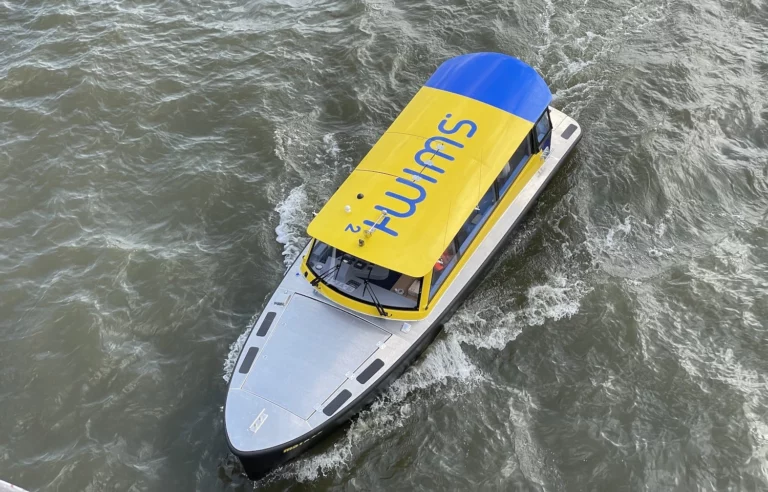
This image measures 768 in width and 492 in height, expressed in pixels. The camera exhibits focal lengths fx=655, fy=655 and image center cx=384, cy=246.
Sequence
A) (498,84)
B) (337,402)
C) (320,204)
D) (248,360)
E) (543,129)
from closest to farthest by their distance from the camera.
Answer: (337,402) < (248,360) < (498,84) < (543,129) < (320,204)

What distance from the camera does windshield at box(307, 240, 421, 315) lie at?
1223 centimetres

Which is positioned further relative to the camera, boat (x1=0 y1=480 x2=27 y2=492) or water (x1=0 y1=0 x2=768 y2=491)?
water (x1=0 y1=0 x2=768 y2=491)

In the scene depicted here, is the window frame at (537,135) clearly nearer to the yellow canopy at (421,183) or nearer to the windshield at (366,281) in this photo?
the yellow canopy at (421,183)

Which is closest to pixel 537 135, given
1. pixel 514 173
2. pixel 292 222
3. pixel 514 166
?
pixel 514 166

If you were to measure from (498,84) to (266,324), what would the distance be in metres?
7.08

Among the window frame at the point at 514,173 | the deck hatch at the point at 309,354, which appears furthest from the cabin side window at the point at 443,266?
the window frame at the point at 514,173

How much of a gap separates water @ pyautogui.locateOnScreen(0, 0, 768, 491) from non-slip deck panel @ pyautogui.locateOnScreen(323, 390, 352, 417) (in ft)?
2.94

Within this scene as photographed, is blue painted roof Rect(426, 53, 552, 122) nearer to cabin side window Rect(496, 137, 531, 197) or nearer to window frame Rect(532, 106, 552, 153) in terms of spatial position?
window frame Rect(532, 106, 552, 153)

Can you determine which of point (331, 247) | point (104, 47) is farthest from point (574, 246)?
point (104, 47)

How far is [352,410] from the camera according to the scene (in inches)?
456

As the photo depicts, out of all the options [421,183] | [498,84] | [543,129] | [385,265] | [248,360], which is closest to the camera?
[385,265]

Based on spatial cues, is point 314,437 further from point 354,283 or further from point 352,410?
point 354,283

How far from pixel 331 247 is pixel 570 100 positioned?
909 centimetres

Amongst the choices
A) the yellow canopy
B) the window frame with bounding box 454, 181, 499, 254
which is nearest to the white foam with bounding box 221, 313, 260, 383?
the yellow canopy
